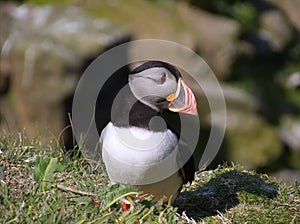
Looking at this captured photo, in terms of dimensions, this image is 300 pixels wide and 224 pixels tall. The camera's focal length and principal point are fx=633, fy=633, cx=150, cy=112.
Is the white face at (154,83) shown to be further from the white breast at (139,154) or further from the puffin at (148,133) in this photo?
the white breast at (139,154)

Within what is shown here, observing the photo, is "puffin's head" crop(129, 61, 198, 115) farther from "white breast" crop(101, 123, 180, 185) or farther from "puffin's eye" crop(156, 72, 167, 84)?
"white breast" crop(101, 123, 180, 185)

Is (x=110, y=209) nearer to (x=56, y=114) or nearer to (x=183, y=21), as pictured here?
(x=56, y=114)

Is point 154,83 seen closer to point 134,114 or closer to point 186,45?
point 134,114

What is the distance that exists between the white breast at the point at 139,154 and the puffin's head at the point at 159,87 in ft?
0.61

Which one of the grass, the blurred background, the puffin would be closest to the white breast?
the puffin

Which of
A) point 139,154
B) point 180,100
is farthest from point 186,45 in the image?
point 139,154

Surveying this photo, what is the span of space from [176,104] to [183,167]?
44cm

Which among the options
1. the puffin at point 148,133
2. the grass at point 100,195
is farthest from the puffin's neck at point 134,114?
the grass at point 100,195

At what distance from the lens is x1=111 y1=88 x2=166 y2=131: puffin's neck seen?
13.0 ft

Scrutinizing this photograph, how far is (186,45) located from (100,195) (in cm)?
773

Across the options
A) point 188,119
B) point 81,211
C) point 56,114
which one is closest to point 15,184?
point 81,211

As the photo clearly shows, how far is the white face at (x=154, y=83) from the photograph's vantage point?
397cm

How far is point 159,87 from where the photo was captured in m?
3.98

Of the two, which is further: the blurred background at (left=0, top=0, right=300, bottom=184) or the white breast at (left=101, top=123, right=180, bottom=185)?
the blurred background at (left=0, top=0, right=300, bottom=184)
